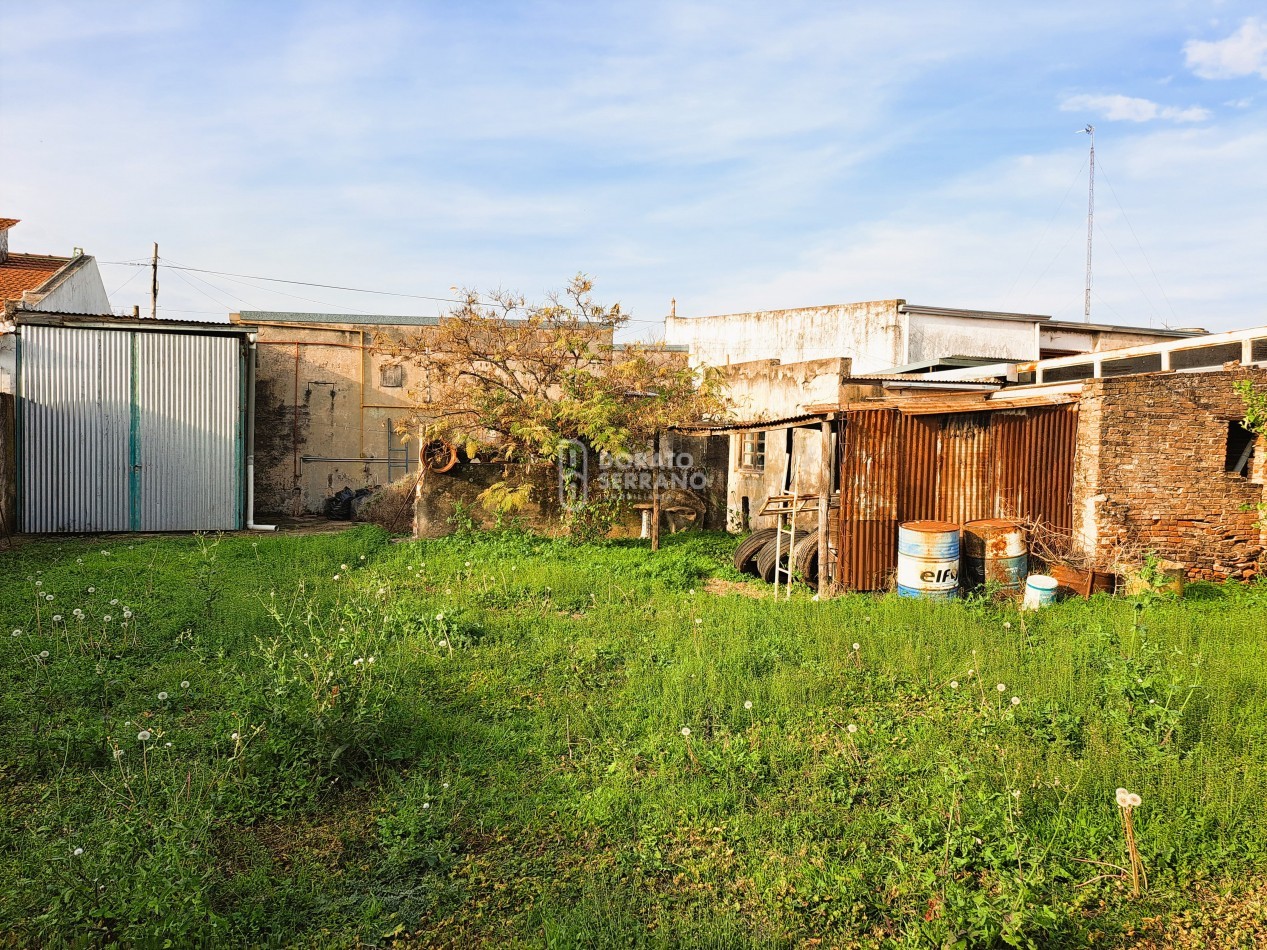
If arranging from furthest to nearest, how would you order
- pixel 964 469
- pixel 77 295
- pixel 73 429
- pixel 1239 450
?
1. pixel 77 295
2. pixel 73 429
3. pixel 1239 450
4. pixel 964 469

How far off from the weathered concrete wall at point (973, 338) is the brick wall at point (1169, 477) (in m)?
10.1

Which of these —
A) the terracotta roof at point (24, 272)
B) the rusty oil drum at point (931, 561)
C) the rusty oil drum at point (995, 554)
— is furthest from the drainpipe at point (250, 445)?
the rusty oil drum at point (995, 554)

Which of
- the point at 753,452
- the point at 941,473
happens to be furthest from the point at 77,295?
the point at 941,473

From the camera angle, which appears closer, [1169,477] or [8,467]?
[1169,477]

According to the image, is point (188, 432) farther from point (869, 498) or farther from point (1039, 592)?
point (1039, 592)

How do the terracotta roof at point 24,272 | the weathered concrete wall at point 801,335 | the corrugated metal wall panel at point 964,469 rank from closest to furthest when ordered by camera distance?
the corrugated metal wall panel at point 964,469
the terracotta roof at point 24,272
the weathered concrete wall at point 801,335

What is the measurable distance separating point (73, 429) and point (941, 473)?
44.7 feet

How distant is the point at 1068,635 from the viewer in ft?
23.2

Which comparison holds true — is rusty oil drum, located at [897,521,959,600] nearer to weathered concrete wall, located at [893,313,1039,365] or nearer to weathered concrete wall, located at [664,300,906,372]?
weathered concrete wall, located at [664,300,906,372]

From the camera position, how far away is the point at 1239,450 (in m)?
A: 10.2

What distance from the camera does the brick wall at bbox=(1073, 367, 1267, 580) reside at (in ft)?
31.5

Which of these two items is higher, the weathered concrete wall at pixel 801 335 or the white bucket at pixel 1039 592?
the weathered concrete wall at pixel 801 335

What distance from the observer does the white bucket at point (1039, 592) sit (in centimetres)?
848

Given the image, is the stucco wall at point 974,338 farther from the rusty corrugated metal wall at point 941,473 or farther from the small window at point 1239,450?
the rusty corrugated metal wall at point 941,473
